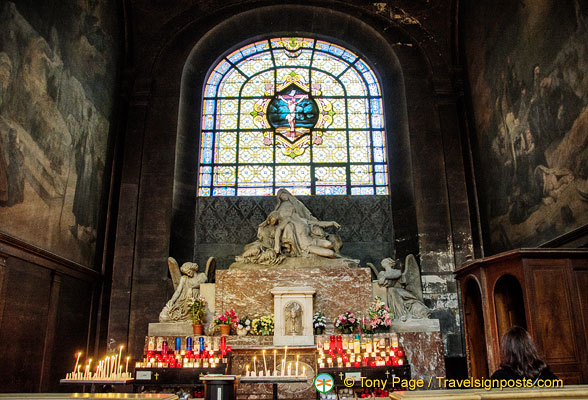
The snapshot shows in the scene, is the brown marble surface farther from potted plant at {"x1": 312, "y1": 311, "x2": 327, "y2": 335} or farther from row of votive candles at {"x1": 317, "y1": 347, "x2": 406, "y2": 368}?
row of votive candles at {"x1": 317, "y1": 347, "x2": 406, "y2": 368}

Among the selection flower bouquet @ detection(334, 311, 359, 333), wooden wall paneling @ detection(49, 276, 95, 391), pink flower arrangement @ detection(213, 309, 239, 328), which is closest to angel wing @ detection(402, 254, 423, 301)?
flower bouquet @ detection(334, 311, 359, 333)

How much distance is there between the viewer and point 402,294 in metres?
11.5

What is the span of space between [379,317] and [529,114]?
17.6ft

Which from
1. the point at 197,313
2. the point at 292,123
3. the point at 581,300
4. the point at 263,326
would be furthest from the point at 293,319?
the point at 292,123

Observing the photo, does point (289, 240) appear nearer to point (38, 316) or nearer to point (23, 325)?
point (38, 316)

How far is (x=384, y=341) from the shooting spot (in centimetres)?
982

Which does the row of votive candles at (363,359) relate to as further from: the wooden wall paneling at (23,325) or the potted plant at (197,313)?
the wooden wall paneling at (23,325)

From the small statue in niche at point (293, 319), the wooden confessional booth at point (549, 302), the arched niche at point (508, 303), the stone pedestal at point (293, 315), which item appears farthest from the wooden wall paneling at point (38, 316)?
the arched niche at point (508, 303)

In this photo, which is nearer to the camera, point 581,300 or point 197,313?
point 581,300

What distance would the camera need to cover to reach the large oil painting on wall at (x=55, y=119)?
28.9 ft

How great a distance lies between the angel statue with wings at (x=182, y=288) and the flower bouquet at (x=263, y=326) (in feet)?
5.44

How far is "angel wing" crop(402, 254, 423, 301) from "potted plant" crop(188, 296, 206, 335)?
15.8 feet

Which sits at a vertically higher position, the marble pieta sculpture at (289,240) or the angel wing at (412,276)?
the marble pieta sculpture at (289,240)

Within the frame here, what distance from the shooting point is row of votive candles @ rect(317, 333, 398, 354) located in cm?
966
